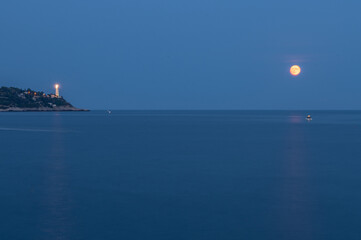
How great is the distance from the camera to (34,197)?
23250mm

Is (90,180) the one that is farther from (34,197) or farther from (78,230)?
(78,230)

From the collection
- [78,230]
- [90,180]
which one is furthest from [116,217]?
[90,180]

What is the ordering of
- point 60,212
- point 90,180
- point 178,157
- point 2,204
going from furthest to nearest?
point 178,157
point 90,180
point 2,204
point 60,212

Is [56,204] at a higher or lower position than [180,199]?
lower

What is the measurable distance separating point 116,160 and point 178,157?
6.75m

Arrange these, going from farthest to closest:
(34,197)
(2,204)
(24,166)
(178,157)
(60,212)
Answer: (178,157)
(24,166)
(34,197)
(2,204)
(60,212)

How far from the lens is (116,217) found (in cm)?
1886

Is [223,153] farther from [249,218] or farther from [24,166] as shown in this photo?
A: [249,218]

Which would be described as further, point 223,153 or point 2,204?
point 223,153

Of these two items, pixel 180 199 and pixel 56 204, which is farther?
pixel 180 199

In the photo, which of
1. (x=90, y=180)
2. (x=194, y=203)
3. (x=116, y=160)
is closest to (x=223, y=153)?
(x=116, y=160)

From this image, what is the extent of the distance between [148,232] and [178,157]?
2596cm

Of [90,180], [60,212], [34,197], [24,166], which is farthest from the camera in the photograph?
[24,166]

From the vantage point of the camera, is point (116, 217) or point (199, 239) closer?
point (199, 239)
